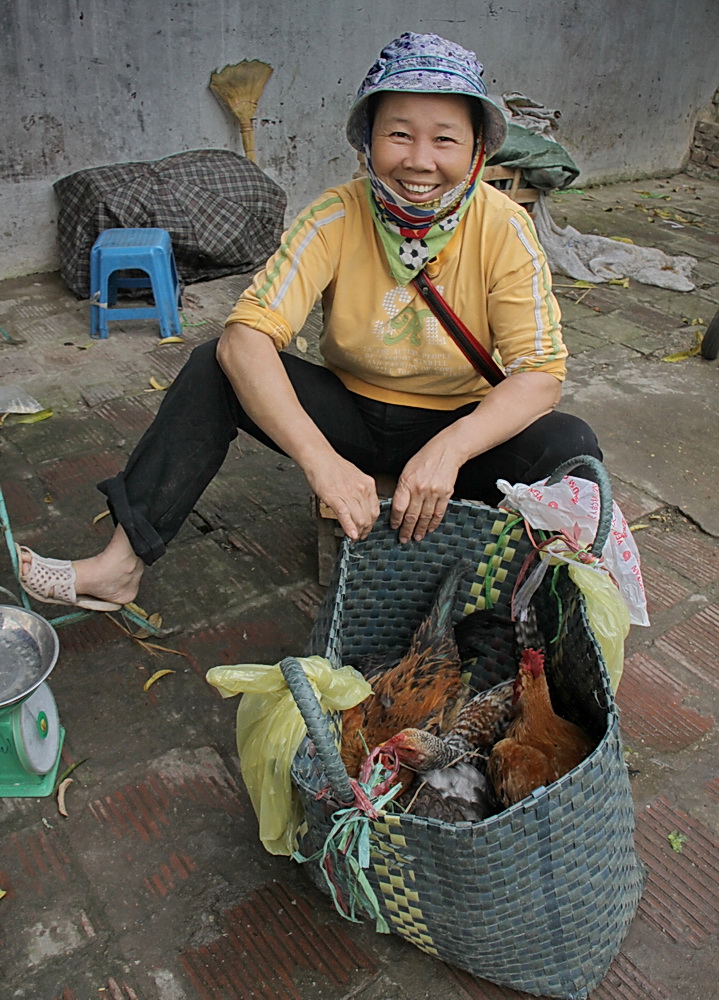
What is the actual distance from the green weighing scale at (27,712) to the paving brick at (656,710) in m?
1.63

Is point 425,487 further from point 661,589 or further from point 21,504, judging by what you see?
point 21,504

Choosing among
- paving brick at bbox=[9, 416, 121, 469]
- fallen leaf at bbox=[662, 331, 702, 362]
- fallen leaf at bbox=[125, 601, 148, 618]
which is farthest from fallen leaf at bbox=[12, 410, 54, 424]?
fallen leaf at bbox=[662, 331, 702, 362]

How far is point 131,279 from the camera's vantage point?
16.0 ft

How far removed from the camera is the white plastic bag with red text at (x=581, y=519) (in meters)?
2.22

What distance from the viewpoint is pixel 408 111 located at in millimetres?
2127

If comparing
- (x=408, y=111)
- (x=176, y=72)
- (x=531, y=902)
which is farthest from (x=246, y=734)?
(x=176, y=72)

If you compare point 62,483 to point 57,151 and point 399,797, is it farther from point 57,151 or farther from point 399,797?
point 57,151

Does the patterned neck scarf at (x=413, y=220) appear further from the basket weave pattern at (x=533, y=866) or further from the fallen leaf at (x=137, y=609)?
the fallen leaf at (x=137, y=609)

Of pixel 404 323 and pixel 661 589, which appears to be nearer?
pixel 404 323

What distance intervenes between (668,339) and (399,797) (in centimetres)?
412

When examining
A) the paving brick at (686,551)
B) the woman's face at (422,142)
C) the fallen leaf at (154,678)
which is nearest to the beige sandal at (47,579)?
the fallen leaf at (154,678)

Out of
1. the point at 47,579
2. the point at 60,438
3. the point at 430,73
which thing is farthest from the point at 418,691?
the point at 60,438

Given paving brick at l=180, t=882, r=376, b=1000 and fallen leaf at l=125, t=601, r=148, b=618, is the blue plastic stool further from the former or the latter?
paving brick at l=180, t=882, r=376, b=1000

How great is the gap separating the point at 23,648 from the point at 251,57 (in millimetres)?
4743
